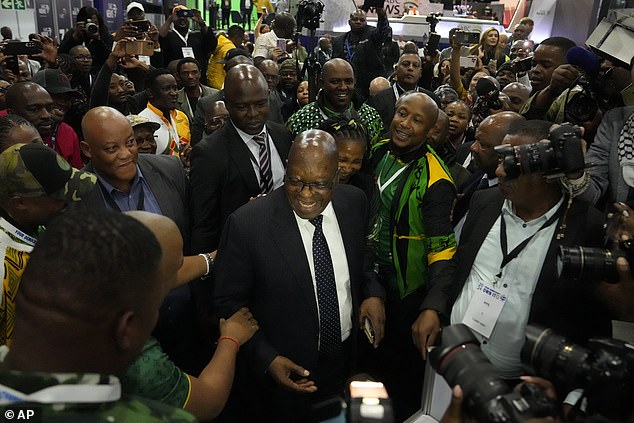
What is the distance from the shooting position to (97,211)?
106 cm

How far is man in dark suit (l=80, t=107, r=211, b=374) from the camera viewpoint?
2389 millimetres

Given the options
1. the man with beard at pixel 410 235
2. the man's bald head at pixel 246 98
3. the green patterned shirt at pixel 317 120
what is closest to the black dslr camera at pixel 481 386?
the man with beard at pixel 410 235

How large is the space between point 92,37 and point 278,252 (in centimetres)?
484

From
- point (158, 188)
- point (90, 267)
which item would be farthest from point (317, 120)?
point (90, 267)

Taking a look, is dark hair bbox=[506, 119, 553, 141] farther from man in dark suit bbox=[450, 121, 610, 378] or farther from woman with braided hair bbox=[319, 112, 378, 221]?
woman with braided hair bbox=[319, 112, 378, 221]

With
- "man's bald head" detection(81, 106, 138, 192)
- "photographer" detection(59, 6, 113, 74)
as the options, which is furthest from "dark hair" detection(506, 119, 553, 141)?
"photographer" detection(59, 6, 113, 74)

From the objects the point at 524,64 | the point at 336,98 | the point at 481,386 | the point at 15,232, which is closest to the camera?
the point at 481,386

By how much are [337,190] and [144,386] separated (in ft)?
4.03

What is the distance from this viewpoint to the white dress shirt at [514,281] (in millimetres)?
1992

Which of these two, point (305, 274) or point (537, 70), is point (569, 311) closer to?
point (305, 274)

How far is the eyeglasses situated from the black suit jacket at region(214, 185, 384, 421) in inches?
3.1

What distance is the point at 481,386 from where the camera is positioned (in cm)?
121

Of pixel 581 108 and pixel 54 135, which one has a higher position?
pixel 581 108

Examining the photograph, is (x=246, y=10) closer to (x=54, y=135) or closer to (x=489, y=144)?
(x=54, y=135)
